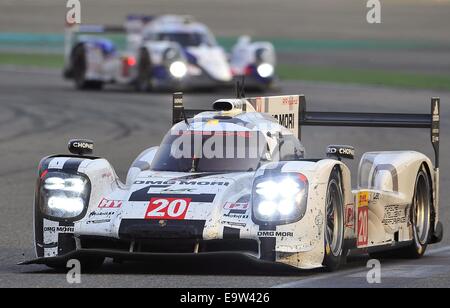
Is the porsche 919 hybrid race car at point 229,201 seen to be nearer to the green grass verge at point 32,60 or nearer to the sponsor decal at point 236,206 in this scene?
the sponsor decal at point 236,206

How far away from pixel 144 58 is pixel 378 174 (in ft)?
72.6

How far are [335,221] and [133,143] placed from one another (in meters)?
11.5

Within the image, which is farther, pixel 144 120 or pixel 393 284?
pixel 144 120

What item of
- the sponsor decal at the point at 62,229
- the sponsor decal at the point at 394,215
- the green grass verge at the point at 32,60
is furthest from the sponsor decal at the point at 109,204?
the green grass verge at the point at 32,60

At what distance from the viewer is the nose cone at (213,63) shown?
3189cm

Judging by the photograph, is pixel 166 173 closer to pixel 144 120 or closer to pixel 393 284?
pixel 393 284

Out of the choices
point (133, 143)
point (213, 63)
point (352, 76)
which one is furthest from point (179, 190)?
point (352, 76)

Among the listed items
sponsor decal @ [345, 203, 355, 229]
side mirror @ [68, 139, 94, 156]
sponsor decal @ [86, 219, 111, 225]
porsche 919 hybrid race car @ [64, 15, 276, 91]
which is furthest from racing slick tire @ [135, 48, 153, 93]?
sponsor decal @ [86, 219, 111, 225]

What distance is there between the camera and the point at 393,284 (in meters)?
8.76

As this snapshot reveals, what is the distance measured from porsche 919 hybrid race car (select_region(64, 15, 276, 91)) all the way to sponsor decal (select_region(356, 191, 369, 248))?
2146cm

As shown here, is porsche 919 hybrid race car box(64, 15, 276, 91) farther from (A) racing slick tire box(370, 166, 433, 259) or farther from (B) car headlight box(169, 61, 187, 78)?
(A) racing slick tire box(370, 166, 433, 259)

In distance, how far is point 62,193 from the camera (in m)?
9.66
